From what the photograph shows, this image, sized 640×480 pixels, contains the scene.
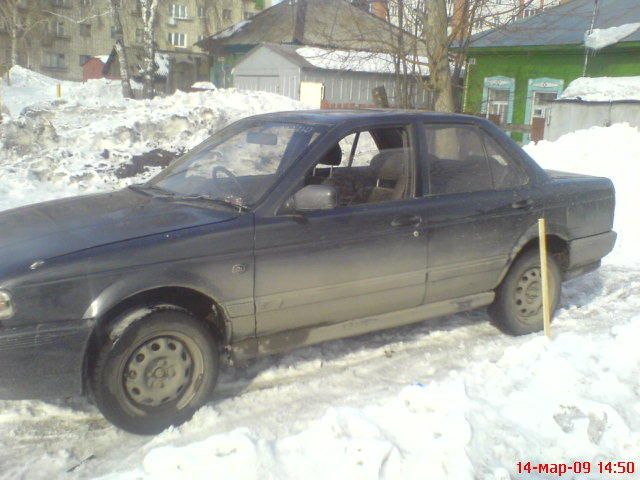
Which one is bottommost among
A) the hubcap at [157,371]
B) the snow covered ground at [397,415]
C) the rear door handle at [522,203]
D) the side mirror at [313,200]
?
the snow covered ground at [397,415]

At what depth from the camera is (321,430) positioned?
3521 millimetres

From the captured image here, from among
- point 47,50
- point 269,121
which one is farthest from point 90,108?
point 47,50

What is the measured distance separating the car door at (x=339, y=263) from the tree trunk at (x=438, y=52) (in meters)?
9.17

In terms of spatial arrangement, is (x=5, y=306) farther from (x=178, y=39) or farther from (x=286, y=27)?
(x=178, y=39)

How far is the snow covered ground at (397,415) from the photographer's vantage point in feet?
10.9

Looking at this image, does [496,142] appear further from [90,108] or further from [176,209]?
[90,108]

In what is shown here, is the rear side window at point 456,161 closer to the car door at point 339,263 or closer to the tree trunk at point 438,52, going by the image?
the car door at point 339,263

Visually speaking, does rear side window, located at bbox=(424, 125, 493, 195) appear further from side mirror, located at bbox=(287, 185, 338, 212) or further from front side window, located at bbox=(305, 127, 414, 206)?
side mirror, located at bbox=(287, 185, 338, 212)

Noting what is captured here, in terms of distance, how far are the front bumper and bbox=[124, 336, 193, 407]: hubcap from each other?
29cm

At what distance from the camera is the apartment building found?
4953cm

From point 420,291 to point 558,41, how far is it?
17.7 m

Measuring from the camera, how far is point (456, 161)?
16.6 feet

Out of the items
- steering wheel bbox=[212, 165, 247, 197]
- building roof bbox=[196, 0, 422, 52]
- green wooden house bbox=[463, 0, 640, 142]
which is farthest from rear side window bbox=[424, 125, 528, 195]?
building roof bbox=[196, 0, 422, 52]

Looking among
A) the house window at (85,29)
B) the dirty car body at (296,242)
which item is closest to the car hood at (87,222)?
the dirty car body at (296,242)
